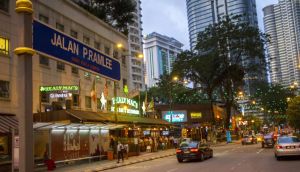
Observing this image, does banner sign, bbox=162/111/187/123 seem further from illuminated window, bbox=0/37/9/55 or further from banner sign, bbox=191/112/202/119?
illuminated window, bbox=0/37/9/55

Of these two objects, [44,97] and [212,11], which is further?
[212,11]

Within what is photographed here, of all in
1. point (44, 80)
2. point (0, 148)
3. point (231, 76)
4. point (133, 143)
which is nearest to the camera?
point (0, 148)

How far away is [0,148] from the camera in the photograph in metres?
26.8

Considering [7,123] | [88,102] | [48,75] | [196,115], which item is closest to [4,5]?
[48,75]

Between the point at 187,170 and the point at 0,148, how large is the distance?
12281 mm

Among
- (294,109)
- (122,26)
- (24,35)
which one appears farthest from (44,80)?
(294,109)

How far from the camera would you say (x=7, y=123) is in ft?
84.4

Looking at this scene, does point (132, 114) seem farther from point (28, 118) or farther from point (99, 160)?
point (28, 118)

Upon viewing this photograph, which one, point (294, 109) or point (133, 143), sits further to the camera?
point (294, 109)

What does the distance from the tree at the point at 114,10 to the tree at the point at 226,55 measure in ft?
70.6

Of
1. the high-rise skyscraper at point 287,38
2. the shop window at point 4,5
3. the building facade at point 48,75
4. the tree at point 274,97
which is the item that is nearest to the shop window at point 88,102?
the building facade at point 48,75

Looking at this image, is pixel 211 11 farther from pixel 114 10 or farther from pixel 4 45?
pixel 4 45

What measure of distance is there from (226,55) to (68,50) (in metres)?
65.7

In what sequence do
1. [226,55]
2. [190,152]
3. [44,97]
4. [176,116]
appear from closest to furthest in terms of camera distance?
1. [190,152]
2. [44,97]
3. [226,55]
4. [176,116]
